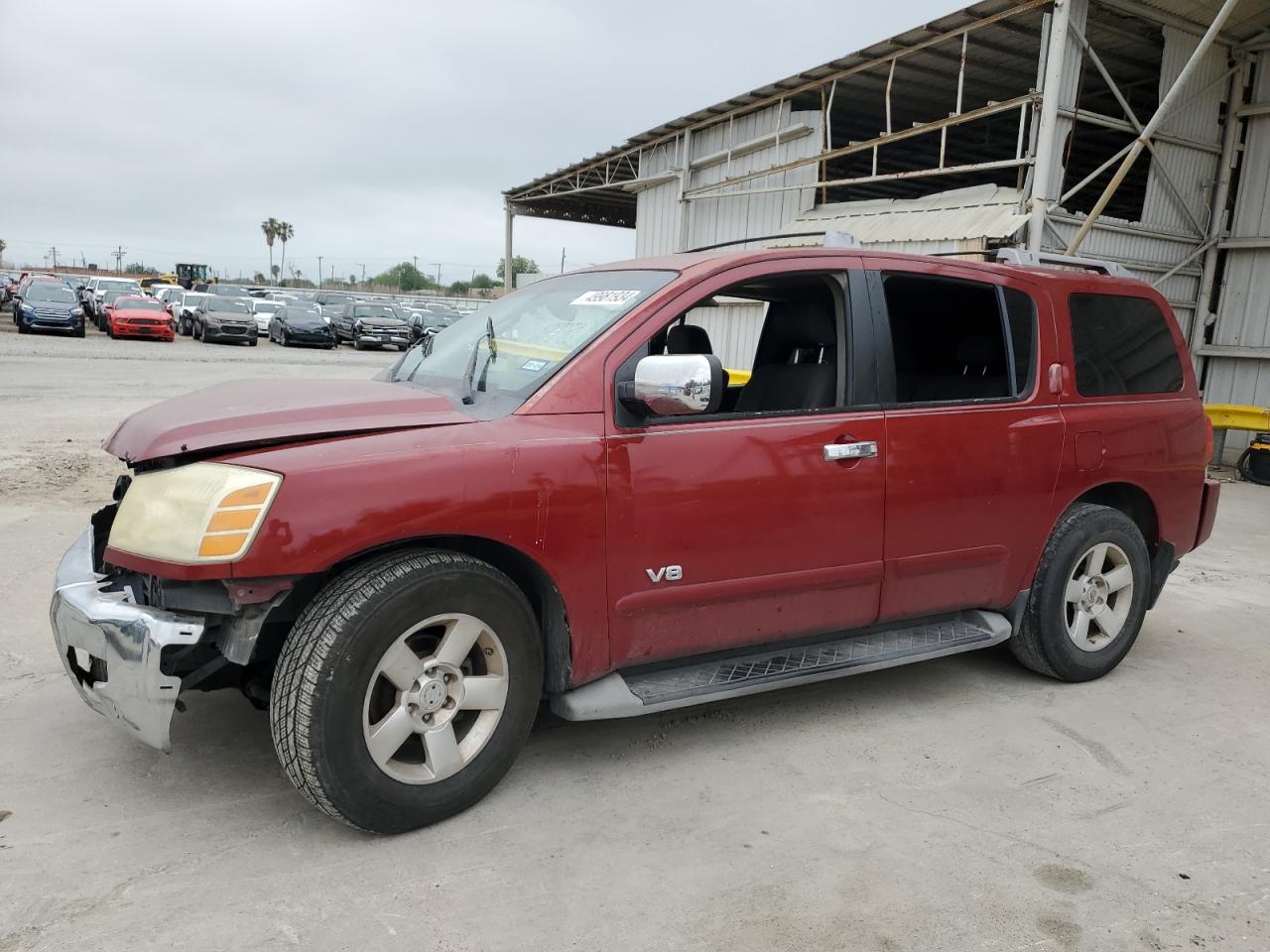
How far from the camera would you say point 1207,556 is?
7.28 m

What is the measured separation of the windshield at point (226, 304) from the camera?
93.1 feet

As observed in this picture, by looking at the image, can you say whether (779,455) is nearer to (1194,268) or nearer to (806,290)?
(806,290)

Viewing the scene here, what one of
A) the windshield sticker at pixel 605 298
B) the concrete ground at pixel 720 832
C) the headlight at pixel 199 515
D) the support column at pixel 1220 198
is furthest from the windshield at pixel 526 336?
the support column at pixel 1220 198

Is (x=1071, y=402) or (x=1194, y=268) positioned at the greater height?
(x=1194, y=268)

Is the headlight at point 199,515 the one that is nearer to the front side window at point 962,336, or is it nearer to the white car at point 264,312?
the front side window at point 962,336

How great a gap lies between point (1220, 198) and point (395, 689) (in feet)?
48.5

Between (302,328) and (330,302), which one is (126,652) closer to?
(302,328)

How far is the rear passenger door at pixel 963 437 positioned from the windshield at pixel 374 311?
28982mm

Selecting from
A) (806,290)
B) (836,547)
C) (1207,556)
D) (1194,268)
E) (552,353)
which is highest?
(1194,268)

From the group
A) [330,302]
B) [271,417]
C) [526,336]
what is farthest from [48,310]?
[271,417]

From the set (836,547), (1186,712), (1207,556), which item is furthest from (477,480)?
(1207,556)

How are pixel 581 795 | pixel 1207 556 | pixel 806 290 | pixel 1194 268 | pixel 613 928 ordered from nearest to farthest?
pixel 613 928 < pixel 581 795 < pixel 806 290 < pixel 1207 556 < pixel 1194 268

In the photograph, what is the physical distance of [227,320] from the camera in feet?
92.7

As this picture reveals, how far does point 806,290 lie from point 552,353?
4.28 feet
